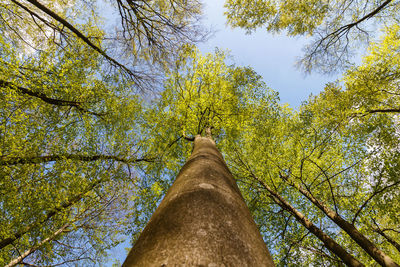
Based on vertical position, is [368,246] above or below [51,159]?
below

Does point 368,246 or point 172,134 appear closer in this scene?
point 368,246

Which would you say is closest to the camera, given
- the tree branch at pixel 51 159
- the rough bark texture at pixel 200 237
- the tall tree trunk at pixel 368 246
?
the rough bark texture at pixel 200 237

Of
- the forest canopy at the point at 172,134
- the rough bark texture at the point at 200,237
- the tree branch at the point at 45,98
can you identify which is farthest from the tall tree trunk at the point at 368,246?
the tree branch at the point at 45,98

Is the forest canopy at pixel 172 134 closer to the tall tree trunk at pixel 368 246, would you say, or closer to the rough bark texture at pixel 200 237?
the tall tree trunk at pixel 368 246

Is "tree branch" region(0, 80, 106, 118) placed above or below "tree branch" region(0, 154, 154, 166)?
above

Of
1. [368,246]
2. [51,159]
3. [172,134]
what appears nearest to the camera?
[368,246]

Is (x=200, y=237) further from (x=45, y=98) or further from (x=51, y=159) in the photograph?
(x=45, y=98)

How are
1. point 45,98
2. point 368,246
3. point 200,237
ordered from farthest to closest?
point 45,98 → point 368,246 → point 200,237

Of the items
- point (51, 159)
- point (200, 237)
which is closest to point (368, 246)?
point (200, 237)

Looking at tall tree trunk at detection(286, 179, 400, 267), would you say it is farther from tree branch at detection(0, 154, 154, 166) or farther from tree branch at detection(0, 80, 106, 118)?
tree branch at detection(0, 80, 106, 118)

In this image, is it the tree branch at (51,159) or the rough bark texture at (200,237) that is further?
the tree branch at (51,159)

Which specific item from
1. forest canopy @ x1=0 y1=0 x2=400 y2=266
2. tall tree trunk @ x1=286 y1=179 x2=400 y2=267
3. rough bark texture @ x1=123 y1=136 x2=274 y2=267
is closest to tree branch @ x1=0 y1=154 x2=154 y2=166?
forest canopy @ x1=0 y1=0 x2=400 y2=266

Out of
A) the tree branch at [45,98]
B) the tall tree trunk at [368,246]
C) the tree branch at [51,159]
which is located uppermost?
the tree branch at [45,98]

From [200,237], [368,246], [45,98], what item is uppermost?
[45,98]
